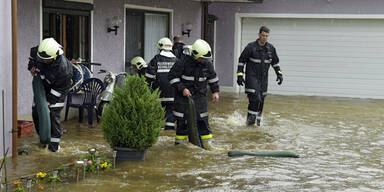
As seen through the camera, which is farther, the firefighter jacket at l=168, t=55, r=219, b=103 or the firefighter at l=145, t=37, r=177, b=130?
the firefighter at l=145, t=37, r=177, b=130

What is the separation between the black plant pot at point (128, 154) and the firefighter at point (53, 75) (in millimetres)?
1137

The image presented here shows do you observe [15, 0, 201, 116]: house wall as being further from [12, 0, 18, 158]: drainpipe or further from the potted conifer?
the potted conifer

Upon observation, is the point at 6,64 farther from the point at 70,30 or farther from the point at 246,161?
the point at 70,30

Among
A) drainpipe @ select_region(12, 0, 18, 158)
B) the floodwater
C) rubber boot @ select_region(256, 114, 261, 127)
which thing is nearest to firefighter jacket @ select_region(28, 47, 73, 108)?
drainpipe @ select_region(12, 0, 18, 158)

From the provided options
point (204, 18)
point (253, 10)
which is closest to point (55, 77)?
point (204, 18)

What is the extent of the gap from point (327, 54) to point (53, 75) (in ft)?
39.5

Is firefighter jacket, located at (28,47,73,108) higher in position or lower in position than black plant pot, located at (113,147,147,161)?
higher

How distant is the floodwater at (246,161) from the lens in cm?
732

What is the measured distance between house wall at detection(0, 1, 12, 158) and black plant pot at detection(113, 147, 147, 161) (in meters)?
1.48

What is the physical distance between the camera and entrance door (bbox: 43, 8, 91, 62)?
1176 cm

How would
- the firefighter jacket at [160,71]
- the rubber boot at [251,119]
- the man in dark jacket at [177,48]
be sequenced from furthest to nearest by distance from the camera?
the man in dark jacket at [177,48] → the rubber boot at [251,119] → the firefighter jacket at [160,71]

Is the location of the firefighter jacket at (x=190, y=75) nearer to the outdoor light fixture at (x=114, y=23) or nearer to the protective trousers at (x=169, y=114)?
Answer: the protective trousers at (x=169, y=114)

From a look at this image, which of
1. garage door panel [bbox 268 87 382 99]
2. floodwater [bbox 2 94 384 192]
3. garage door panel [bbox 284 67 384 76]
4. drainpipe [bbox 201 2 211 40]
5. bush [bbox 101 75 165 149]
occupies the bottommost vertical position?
floodwater [bbox 2 94 384 192]

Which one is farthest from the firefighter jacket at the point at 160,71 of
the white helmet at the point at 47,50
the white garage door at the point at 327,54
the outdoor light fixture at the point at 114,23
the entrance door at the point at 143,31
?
the white garage door at the point at 327,54
